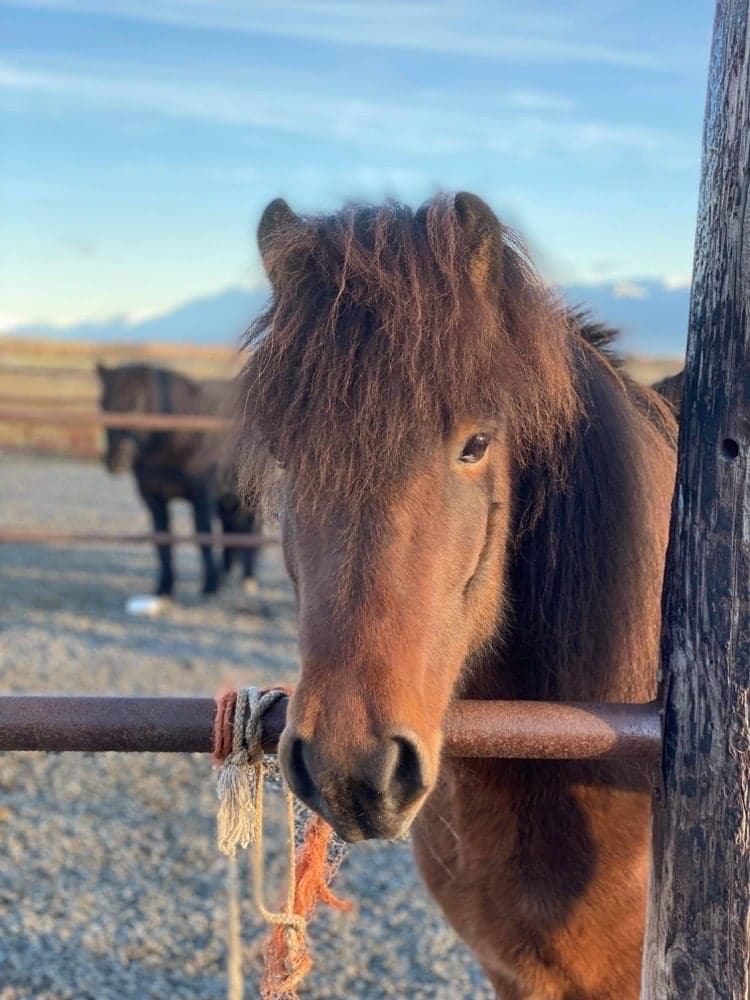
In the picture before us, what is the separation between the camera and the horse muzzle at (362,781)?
1.26 m

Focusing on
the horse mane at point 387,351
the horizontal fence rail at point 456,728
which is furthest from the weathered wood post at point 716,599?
the horse mane at point 387,351

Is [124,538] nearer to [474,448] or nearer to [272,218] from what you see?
[272,218]

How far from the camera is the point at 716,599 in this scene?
1.39m

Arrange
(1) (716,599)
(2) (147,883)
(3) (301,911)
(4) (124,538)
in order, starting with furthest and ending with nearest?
(4) (124,538)
(2) (147,883)
(3) (301,911)
(1) (716,599)

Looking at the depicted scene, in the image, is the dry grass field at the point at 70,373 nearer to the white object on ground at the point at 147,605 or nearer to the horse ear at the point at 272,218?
the horse ear at the point at 272,218

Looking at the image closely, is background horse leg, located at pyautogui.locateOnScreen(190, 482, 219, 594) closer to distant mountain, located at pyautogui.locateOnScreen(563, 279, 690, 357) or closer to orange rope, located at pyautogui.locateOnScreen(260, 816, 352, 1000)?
distant mountain, located at pyautogui.locateOnScreen(563, 279, 690, 357)

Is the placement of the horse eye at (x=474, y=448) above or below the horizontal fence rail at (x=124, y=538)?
above

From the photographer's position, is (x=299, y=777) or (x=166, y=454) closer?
(x=299, y=777)

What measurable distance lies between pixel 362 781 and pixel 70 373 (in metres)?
16.7

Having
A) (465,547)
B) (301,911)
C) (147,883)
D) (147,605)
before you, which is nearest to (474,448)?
(465,547)

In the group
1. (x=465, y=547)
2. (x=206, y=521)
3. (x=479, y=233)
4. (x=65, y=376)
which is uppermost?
(x=479, y=233)

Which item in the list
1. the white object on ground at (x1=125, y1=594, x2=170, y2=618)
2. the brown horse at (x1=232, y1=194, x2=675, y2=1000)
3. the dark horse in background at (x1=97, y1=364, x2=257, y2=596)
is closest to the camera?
the brown horse at (x1=232, y1=194, x2=675, y2=1000)

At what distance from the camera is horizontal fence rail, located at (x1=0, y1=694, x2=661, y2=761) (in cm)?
146

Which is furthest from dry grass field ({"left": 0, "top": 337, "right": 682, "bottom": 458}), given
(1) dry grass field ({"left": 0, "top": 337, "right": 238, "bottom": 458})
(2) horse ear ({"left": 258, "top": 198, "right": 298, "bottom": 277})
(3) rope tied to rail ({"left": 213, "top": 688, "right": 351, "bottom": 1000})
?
(3) rope tied to rail ({"left": 213, "top": 688, "right": 351, "bottom": 1000})
